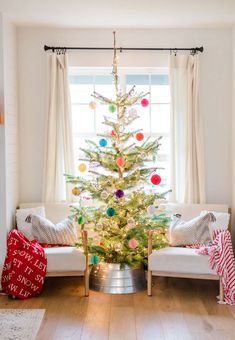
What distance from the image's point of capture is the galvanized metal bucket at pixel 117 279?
15.1ft

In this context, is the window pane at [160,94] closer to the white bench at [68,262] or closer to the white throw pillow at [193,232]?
the white throw pillow at [193,232]

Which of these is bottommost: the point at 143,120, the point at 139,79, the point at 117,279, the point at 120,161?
the point at 117,279

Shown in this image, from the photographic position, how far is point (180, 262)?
4.38 m

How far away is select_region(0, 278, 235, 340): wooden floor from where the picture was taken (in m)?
3.60

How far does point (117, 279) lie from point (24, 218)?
1164 mm

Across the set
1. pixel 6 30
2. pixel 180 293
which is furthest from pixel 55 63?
pixel 180 293

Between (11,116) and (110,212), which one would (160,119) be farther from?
(11,116)

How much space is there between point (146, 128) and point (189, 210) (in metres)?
1.09

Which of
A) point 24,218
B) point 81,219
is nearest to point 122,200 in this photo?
point 81,219

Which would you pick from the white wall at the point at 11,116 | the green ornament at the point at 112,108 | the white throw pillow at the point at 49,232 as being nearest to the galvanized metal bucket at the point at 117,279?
the white throw pillow at the point at 49,232

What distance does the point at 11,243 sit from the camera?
4461 millimetres

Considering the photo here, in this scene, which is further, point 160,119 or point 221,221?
point 160,119

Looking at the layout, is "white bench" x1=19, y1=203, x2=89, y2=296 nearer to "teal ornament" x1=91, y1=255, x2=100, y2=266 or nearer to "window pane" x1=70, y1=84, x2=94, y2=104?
"teal ornament" x1=91, y1=255, x2=100, y2=266

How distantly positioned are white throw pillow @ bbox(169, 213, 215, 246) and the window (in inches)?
29.6
